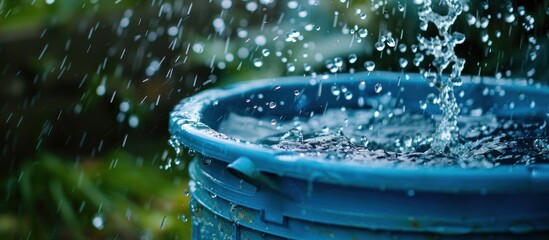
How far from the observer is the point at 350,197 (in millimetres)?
1133

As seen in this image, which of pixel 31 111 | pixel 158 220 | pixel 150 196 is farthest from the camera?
pixel 31 111

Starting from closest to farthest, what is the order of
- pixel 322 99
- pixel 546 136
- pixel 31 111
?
1. pixel 546 136
2. pixel 322 99
3. pixel 31 111

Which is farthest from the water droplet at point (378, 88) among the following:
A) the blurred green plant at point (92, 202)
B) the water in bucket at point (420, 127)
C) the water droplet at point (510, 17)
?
the blurred green plant at point (92, 202)

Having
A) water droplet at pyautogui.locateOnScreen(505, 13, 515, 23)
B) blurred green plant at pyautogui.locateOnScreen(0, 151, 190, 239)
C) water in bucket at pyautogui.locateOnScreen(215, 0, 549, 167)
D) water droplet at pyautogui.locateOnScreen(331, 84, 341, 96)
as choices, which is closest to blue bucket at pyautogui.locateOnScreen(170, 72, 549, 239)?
water in bucket at pyautogui.locateOnScreen(215, 0, 549, 167)

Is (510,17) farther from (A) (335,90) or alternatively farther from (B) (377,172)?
(B) (377,172)

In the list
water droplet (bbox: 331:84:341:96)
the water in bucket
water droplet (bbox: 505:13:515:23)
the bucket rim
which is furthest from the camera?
water droplet (bbox: 505:13:515:23)

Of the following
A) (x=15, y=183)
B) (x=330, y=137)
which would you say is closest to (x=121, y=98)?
(x=15, y=183)

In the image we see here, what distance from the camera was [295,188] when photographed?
3.83ft

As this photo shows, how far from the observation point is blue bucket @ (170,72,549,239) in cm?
105

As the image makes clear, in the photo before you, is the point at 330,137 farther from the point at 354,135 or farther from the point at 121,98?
the point at 121,98

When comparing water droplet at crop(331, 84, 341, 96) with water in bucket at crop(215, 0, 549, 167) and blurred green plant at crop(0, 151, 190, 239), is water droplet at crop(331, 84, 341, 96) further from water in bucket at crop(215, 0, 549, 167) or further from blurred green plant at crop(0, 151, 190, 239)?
blurred green plant at crop(0, 151, 190, 239)

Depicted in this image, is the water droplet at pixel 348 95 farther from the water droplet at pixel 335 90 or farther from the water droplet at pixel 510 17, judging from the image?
the water droplet at pixel 510 17

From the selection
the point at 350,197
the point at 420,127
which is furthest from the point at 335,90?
the point at 350,197

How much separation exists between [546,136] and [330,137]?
460 mm
